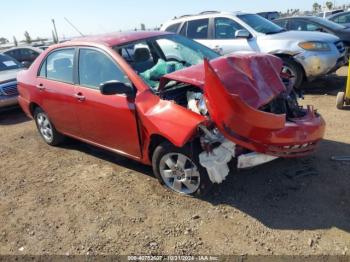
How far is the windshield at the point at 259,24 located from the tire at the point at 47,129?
4.76 metres

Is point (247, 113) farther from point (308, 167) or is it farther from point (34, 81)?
point (34, 81)

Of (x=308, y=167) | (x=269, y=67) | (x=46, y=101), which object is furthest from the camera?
(x=46, y=101)

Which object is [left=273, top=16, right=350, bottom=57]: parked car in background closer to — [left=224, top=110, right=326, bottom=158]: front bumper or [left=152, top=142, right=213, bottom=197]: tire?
[left=224, top=110, right=326, bottom=158]: front bumper

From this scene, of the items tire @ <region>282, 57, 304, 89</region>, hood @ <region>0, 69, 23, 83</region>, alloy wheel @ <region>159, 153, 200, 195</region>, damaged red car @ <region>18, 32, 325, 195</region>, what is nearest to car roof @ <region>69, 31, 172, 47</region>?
damaged red car @ <region>18, 32, 325, 195</region>

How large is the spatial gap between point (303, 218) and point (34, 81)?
4294 mm

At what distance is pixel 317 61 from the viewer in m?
7.45

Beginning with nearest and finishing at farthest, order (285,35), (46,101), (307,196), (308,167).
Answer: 1. (307,196)
2. (308,167)
3. (46,101)
4. (285,35)

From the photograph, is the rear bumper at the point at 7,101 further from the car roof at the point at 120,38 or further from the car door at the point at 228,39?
the car door at the point at 228,39

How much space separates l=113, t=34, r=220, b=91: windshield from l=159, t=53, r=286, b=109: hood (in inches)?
22.6

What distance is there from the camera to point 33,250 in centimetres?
353

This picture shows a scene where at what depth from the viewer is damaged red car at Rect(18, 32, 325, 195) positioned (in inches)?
138

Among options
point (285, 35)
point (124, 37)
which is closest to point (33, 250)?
point (124, 37)

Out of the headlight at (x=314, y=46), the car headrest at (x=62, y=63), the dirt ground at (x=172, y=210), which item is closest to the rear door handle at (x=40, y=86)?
the car headrest at (x=62, y=63)

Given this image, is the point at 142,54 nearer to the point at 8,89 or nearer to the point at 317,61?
the point at 317,61
